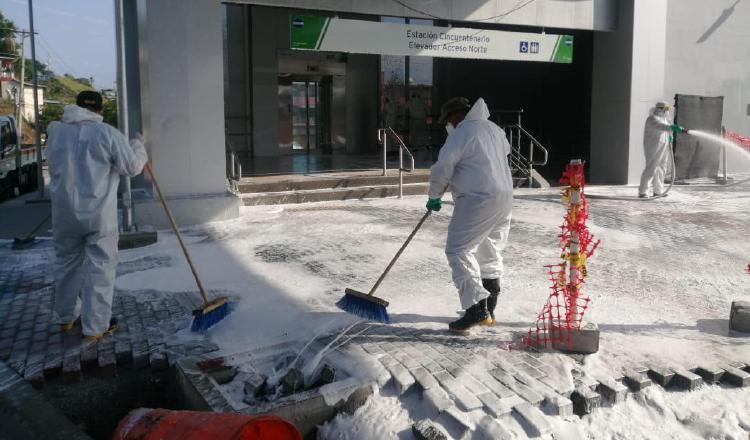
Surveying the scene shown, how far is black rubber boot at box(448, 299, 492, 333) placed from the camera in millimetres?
4414

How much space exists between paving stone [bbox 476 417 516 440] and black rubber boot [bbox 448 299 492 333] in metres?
1.22

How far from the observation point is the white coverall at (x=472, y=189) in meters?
4.32

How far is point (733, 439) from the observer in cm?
324

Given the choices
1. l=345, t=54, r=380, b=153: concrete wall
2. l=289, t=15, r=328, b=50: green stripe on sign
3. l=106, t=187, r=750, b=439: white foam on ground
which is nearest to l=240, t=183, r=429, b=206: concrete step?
l=106, t=187, r=750, b=439: white foam on ground

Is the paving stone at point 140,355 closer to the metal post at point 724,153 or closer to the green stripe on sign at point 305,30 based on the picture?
the green stripe on sign at point 305,30

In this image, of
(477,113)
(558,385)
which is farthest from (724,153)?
(558,385)

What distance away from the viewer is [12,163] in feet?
51.5

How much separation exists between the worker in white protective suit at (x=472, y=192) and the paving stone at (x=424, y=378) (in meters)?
0.76

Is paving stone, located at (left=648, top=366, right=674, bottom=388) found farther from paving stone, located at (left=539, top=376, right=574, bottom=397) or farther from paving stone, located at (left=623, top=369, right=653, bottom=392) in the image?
paving stone, located at (left=539, top=376, right=574, bottom=397)

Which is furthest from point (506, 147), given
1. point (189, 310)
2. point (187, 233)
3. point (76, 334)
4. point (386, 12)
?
point (386, 12)

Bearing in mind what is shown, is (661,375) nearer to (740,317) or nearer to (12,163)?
(740,317)

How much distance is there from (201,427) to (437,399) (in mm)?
1277

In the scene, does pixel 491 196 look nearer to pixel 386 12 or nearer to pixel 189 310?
pixel 189 310

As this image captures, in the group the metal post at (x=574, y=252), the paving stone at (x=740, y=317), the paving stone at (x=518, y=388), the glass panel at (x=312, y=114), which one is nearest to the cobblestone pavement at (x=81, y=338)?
the paving stone at (x=518, y=388)
